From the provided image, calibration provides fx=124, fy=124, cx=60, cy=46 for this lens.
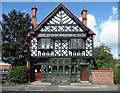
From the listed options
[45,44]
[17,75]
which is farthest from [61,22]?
[17,75]

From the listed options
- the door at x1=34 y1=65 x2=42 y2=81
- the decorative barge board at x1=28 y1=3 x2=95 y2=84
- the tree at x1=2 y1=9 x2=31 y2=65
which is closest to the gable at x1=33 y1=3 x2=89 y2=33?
the decorative barge board at x1=28 y1=3 x2=95 y2=84

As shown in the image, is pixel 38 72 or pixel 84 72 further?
pixel 38 72

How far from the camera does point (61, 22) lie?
17.2 metres

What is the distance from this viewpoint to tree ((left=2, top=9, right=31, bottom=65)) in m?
15.4

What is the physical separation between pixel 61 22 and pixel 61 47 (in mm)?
3467

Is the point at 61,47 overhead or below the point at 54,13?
below

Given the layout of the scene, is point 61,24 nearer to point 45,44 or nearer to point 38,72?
point 45,44

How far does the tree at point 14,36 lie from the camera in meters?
15.4

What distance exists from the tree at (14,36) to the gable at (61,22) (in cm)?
240

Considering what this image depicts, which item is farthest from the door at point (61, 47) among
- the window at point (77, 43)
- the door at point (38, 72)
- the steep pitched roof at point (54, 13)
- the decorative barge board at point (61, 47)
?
the door at point (38, 72)

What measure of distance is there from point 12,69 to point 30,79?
9.23 ft

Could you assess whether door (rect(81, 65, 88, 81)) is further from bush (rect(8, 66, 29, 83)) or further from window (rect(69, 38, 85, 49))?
bush (rect(8, 66, 29, 83))

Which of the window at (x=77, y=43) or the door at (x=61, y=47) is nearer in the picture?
the window at (x=77, y=43)

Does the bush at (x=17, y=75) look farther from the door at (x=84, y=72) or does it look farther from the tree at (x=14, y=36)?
the door at (x=84, y=72)
